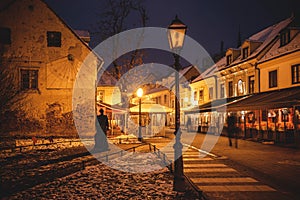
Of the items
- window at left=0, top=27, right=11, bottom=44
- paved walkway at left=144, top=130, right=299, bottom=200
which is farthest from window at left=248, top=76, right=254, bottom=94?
window at left=0, top=27, right=11, bottom=44

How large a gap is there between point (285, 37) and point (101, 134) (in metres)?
15.9

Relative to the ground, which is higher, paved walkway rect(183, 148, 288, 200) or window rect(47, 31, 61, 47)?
window rect(47, 31, 61, 47)

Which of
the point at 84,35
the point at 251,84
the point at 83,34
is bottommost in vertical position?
the point at 251,84

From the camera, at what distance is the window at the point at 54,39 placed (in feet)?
78.1

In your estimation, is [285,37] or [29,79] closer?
[285,37]

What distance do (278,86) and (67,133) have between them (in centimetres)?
1624

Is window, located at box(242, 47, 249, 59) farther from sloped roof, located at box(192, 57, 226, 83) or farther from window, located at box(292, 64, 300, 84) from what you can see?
window, located at box(292, 64, 300, 84)

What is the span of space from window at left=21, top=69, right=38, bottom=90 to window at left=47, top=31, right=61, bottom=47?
8.08 ft

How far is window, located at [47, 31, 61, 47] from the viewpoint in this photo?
23797 mm

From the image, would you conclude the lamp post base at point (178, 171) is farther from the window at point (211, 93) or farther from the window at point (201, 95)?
the window at point (201, 95)

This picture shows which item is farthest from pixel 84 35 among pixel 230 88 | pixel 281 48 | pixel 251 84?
pixel 281 48

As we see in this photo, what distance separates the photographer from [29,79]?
23.8m

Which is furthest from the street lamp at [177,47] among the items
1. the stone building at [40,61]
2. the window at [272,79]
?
the stone building at [40,61]

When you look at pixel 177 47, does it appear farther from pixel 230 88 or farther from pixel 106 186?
pixel 230 88
